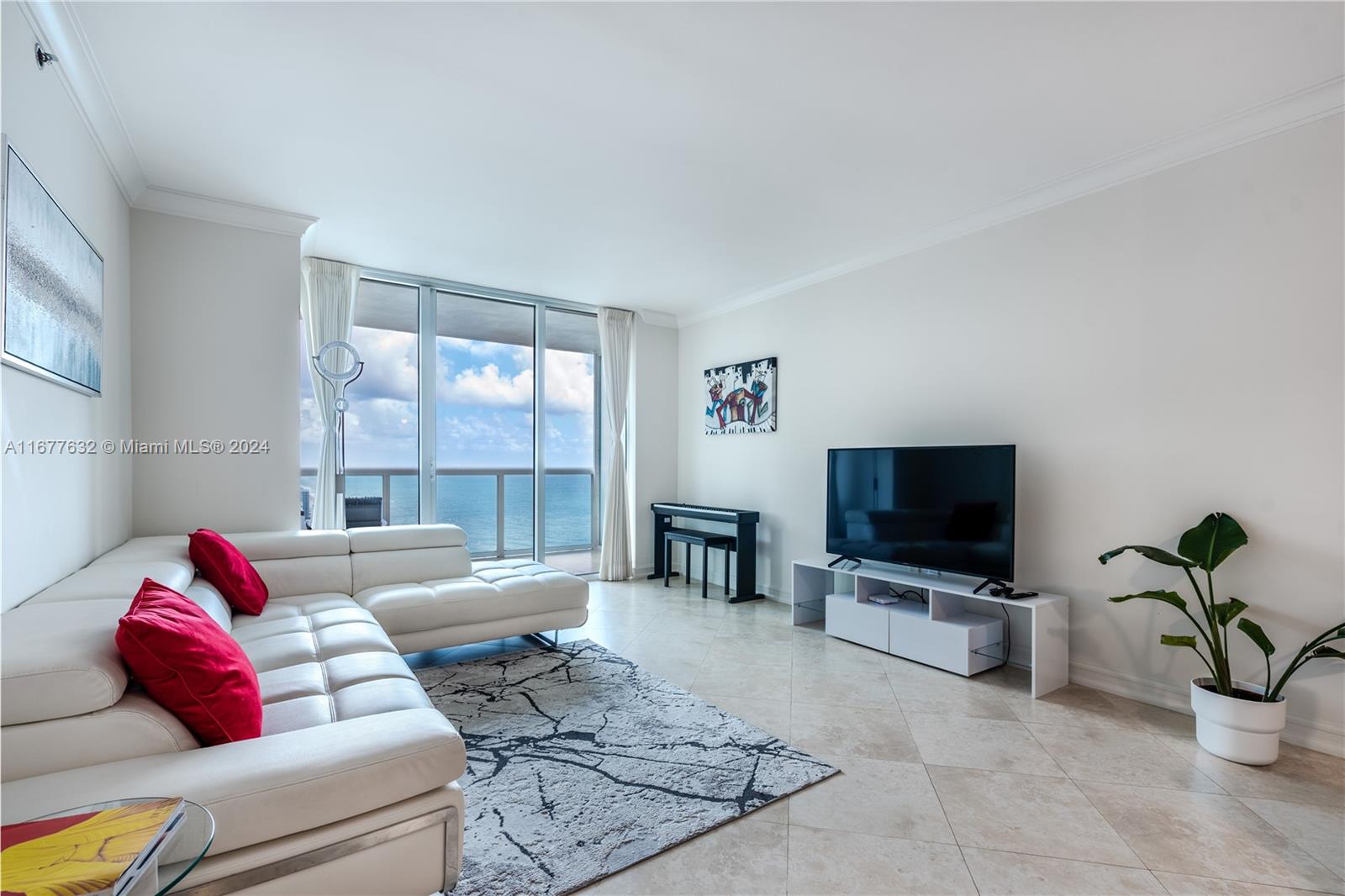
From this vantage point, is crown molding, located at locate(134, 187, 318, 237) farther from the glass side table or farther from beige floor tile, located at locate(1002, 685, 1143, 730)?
beige floor tile, located at locate(1002, 685, 1143, 730)

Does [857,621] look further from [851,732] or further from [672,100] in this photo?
[672,100]

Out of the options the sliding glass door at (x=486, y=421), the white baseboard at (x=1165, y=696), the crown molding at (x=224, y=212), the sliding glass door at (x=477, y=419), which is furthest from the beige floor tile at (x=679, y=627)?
the crown molding at (x=224, y=212)

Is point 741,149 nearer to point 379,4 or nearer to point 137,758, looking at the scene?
point 379,4

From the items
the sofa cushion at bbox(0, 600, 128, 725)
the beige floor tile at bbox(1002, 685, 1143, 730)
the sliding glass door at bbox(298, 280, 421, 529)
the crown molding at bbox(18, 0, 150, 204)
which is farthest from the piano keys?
the crown molding at bbox(18, 0, 150, 204)

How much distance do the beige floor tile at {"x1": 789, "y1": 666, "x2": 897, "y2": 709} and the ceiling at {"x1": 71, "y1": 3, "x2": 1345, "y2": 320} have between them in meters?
2.64

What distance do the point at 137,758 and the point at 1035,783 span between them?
2718 mm

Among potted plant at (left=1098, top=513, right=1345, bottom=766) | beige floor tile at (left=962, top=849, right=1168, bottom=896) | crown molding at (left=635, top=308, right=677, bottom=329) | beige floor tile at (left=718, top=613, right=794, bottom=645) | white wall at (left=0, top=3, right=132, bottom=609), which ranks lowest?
beige floor tile at (left=718, top=613, right=794, bottom=645)

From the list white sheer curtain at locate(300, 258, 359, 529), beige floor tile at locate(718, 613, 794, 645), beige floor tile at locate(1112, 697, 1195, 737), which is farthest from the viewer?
white sheer curtain at locate(300, 258, 359, 529)

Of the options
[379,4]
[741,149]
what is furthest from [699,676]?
[379,4]

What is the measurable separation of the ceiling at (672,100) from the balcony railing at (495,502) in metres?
2.10

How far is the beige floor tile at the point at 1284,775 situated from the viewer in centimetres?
222

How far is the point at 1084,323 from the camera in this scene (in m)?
3.29

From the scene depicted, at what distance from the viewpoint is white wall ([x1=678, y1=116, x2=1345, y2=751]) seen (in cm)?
257

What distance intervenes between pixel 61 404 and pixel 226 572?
941mm
